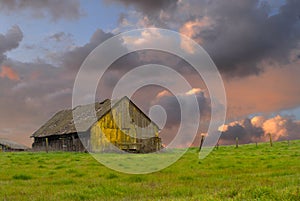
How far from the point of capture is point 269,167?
22.9 m

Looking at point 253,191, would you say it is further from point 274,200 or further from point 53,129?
point 53,129

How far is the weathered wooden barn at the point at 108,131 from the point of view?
61.8m

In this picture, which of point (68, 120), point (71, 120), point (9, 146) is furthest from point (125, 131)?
point (9, 146)

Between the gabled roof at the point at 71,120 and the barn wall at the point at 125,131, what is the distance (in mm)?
1233

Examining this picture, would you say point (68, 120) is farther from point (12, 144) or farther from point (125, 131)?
point (12, 144)

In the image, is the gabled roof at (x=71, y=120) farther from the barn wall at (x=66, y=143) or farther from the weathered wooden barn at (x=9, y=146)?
the weathered wooden barn at (x=9, y=146)

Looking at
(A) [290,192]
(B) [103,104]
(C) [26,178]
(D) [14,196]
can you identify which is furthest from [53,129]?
(A) [290,192]

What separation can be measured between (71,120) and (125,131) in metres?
11.8

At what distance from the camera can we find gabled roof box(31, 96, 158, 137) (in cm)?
6397

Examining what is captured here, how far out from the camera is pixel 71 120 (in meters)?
69.9

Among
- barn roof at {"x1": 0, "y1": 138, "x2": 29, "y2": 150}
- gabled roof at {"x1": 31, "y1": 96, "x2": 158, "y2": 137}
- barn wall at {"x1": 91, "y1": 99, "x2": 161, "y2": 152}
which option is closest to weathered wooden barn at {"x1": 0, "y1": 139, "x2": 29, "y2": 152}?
barn roof at {"x1": 0, "y1": 138, "x2": 29, "y2": 150}

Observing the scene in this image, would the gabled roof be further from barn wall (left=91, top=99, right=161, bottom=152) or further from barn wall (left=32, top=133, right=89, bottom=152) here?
barn wall (left=91, top=99, right=161, bottom=152)

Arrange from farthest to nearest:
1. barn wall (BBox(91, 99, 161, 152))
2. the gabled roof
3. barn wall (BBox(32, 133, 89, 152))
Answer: the gabled roof → barn wall (BBox(91, 99, 161, 152)) → barn wall (BBox(32, 133, 89, 152))

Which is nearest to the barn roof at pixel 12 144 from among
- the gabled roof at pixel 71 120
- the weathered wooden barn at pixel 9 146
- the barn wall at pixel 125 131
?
the weathered wooden barn at pixel 9 146
